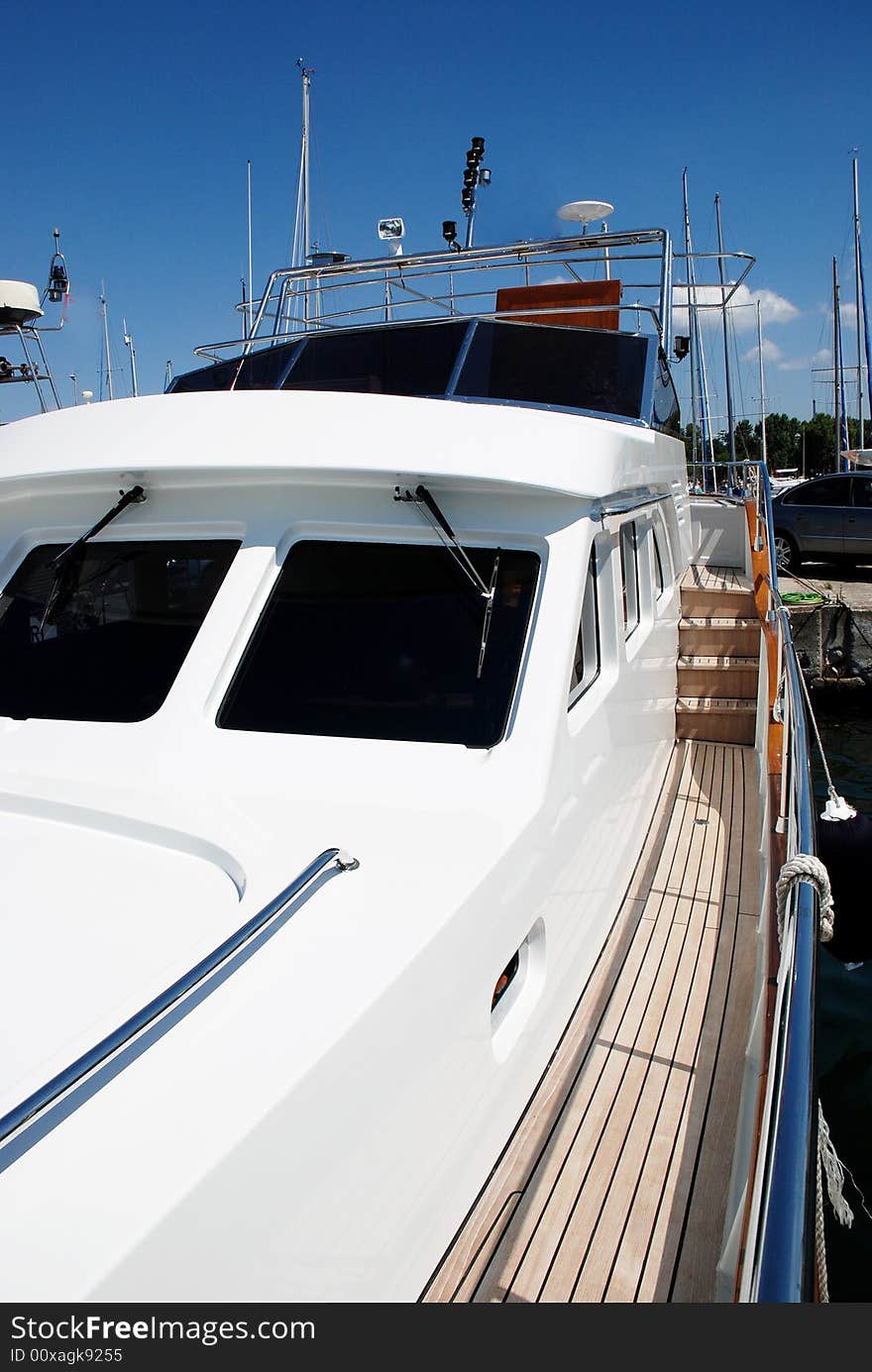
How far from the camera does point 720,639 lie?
6102 mm

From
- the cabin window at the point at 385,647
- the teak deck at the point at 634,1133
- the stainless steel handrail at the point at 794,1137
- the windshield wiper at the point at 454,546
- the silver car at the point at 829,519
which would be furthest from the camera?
the silver car at the point at 829,519

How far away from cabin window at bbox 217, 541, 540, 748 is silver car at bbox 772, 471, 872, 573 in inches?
506

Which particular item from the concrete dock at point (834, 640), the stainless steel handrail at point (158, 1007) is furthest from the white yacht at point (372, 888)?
the concrete dock at point (834, 640)

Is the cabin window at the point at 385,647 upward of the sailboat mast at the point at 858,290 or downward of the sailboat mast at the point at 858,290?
downward

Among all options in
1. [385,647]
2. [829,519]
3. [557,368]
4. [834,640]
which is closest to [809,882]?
[385,647]

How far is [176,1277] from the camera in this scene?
3.99ft

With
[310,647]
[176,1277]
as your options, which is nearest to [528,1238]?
[176,1277]

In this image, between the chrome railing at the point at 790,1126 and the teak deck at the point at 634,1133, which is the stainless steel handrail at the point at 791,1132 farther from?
the teak deck at the point at 634,1133

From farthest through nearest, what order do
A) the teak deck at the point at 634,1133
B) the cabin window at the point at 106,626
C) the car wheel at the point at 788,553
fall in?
the car wheel at the point at 788,553, the cabin window at the point at 106,626, the teak deck at the point at 634,1133

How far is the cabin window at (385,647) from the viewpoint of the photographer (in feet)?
8.46

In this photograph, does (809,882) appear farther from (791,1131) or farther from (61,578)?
(61,578)

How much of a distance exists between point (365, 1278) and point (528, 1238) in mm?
736

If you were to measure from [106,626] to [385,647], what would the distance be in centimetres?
94

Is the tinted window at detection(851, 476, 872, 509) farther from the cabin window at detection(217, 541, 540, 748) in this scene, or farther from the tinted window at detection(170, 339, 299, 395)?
the cabin window at detection(217, 541, 540, 748)
